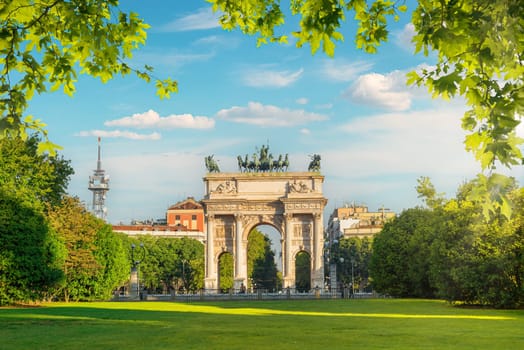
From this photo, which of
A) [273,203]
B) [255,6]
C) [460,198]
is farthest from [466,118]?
[273,203]

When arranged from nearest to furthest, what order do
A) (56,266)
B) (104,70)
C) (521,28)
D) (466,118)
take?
(521,28)
(466,118)
(104,70)
(56,266)

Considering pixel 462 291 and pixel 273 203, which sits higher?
pixel 273 203

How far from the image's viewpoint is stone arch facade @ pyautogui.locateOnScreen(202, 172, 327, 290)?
83812 millimetres

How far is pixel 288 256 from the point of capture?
3342 inches

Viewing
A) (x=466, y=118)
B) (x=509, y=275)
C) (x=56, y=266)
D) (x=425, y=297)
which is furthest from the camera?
(x=425, y=297)

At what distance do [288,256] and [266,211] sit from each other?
19.3ft

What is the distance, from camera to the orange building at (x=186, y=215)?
15000cm

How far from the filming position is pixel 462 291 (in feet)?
139

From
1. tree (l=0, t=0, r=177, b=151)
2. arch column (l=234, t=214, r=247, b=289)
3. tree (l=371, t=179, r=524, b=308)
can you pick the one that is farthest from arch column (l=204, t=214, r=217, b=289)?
tree (l=0, t=0, r=177, b=151)

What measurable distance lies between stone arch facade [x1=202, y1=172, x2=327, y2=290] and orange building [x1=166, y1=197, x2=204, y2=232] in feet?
210

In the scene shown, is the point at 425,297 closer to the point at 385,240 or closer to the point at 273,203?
the point at 385,240

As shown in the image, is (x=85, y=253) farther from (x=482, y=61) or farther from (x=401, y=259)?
(x=482, y=61)

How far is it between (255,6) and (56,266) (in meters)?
37.5

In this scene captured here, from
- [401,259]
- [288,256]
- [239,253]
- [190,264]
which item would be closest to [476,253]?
[401,259]
